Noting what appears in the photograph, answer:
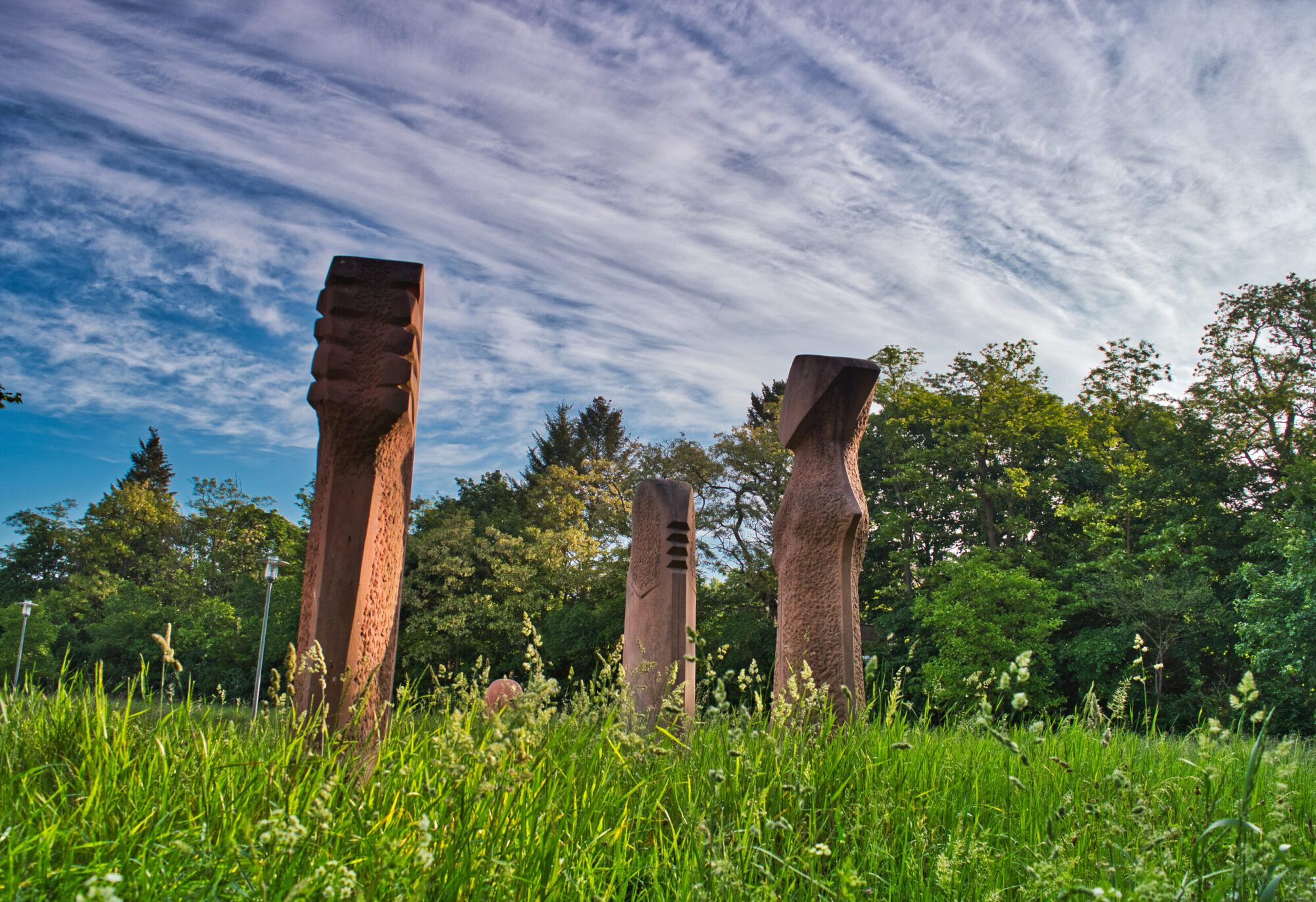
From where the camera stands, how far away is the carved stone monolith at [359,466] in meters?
4.52

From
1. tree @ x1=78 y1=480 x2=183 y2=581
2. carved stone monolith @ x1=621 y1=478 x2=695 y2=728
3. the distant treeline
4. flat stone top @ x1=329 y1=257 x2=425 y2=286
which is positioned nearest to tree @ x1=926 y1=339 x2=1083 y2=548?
the distant treeline

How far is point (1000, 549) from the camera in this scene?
24984 mm

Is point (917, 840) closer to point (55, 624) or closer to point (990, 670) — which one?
point (990, 670)

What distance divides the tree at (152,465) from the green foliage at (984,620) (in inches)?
1898

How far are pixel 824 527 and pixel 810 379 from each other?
1.17m

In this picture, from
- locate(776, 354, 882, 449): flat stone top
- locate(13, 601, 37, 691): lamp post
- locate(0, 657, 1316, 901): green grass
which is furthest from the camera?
locate(776, 354, 882, 449): flat stone top

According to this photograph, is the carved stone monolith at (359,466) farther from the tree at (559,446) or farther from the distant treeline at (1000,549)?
the tree at (559,446)

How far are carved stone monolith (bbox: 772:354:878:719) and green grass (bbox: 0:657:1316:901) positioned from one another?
1764 millimetres

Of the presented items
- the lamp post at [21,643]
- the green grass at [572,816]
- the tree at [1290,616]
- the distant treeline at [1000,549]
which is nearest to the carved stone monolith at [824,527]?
the green grass at [572,816]

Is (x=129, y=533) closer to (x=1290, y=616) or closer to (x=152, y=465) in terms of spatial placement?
(x=152, y=465)

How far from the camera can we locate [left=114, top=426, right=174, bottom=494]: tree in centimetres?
5434

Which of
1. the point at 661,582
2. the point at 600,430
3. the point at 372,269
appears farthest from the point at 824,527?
the point at 600,430

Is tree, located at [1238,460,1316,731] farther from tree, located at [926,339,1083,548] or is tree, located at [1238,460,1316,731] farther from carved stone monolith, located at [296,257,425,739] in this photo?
carved stone monolith, located at [296,257,425,739]

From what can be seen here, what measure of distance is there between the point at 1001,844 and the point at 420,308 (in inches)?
159
